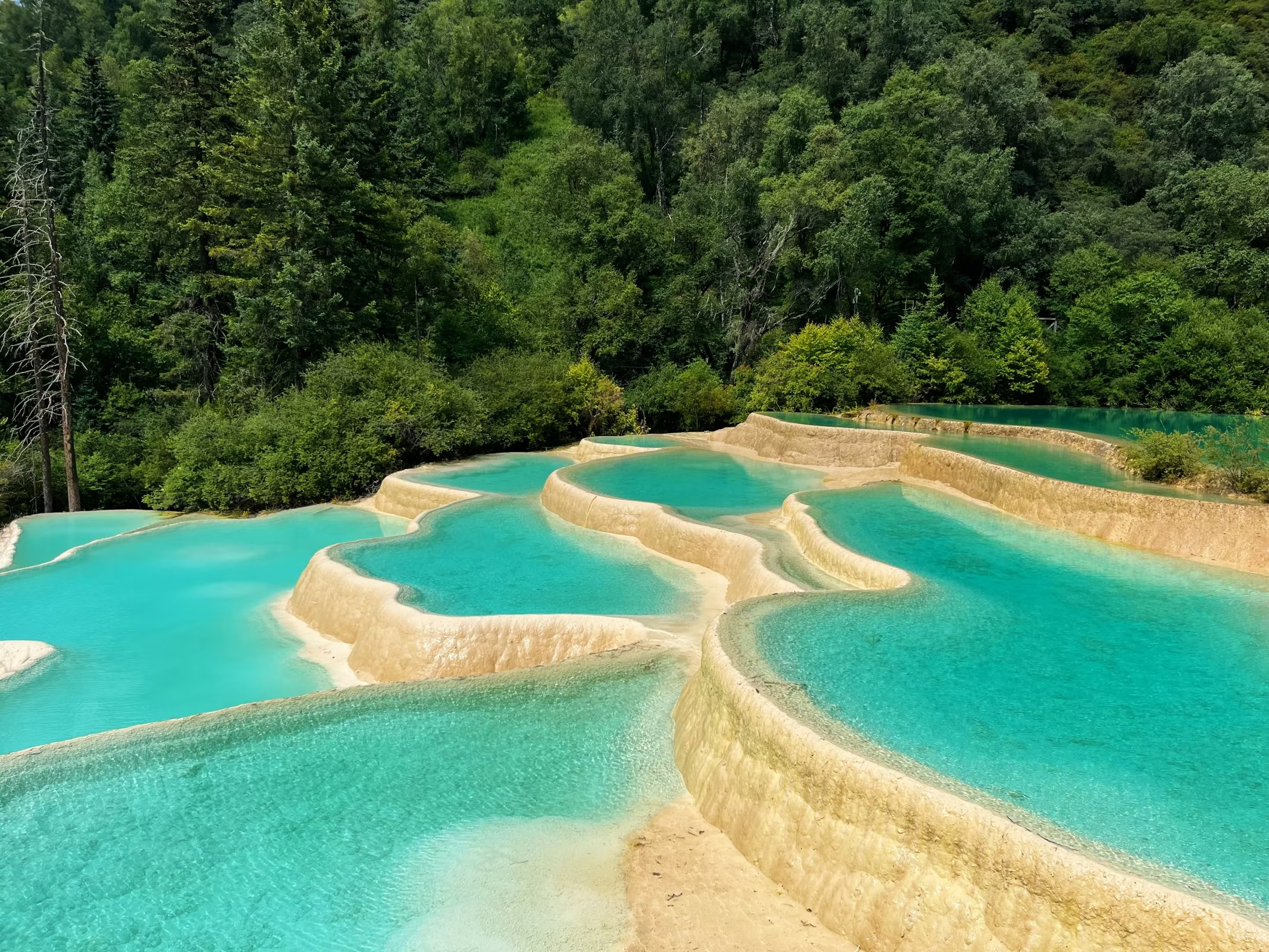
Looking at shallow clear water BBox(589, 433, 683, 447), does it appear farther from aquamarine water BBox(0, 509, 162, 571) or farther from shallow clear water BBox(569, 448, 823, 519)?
aquamarine water BBox(0, 509, 162, 571)

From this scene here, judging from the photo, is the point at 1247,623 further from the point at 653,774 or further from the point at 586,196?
the point at 586,196

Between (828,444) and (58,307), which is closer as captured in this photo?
(828,444)

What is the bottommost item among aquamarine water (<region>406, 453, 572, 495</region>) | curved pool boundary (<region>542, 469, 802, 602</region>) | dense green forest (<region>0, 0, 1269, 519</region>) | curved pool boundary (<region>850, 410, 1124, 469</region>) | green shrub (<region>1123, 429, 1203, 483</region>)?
aquamarine water (<region>406, 453, 572, 495</region>)

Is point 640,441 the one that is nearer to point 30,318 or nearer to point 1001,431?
point 1001,431

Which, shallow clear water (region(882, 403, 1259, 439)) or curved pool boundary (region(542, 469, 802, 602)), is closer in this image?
curved pool boundary (region(542, 469, 802, 602))

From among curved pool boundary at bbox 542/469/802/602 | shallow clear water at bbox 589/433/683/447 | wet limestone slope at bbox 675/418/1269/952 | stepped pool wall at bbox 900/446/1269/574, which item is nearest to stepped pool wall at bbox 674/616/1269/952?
wet limestone slope at bbox 675/418/1269/952

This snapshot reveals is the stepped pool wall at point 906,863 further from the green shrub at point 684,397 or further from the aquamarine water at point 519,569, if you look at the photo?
the green shrub at point 684,397

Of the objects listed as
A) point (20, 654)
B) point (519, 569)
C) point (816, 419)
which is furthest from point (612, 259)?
point (20, 654)
